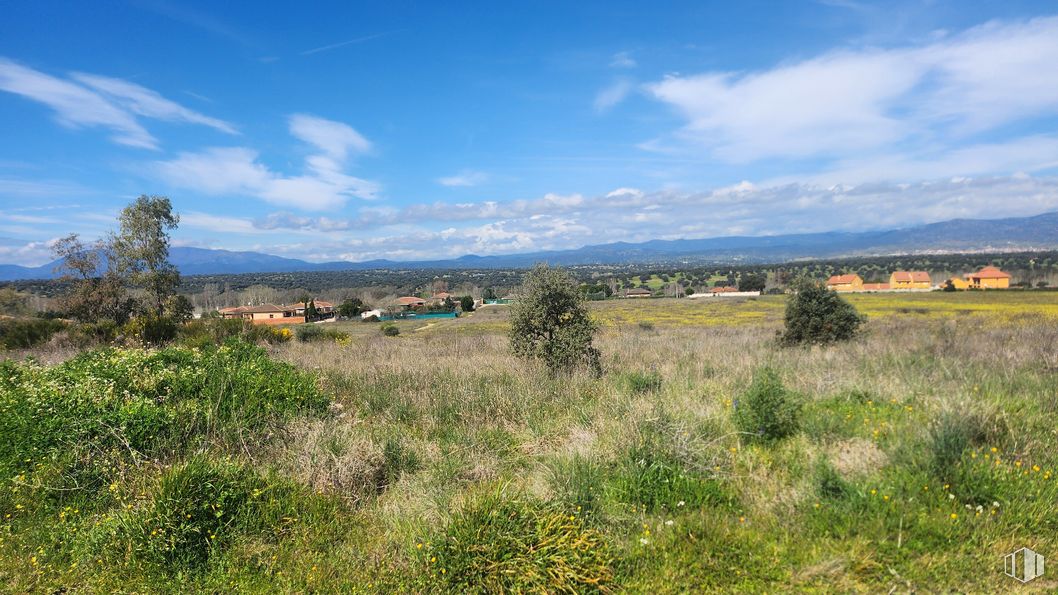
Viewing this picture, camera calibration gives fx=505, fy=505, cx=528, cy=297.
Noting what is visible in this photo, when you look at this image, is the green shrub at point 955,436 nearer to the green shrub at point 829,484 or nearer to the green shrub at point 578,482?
the green shrub at point 829,484

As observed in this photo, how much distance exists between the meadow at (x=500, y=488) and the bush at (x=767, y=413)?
0.32 feet

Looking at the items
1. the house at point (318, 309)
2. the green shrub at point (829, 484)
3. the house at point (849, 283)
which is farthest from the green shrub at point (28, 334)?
the house at point (849, 283)

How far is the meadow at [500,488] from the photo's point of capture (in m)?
3.41

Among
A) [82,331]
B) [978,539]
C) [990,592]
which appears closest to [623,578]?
[990,592]

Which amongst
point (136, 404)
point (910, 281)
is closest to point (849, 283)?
point (910, 281)

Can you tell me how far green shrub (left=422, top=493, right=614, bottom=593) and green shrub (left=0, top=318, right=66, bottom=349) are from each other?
1931cm

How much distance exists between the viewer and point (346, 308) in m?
73.2

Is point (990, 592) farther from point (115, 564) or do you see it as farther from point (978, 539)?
point (115, 564)

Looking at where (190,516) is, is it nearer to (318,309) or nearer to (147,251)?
(147,251)

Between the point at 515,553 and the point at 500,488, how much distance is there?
64cm

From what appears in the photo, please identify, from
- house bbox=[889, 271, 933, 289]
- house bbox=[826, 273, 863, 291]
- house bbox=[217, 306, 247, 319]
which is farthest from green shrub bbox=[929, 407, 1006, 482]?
house bbox=[889, 271, 933, 289]

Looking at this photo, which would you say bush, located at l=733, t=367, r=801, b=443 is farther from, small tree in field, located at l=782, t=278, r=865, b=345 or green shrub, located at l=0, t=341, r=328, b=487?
small tree in field, located at l=782, t=278, r=865, b=345

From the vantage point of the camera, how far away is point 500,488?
398 centimetres

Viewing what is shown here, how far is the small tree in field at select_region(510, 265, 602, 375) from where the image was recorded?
9617 millimetres
